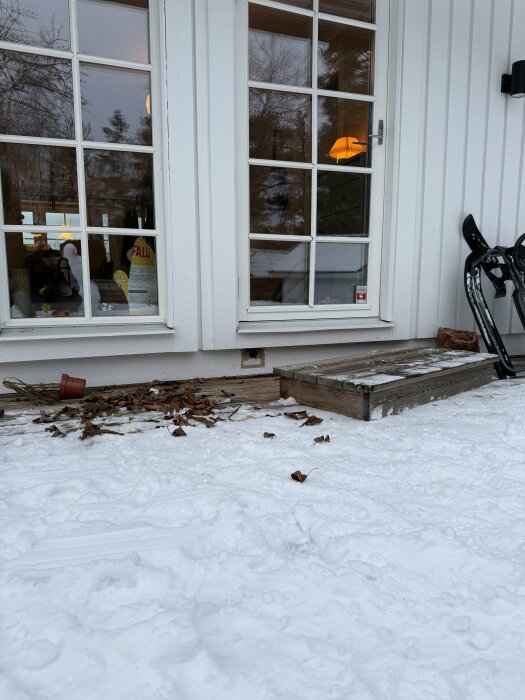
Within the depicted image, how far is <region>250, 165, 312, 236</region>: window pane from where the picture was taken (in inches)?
119

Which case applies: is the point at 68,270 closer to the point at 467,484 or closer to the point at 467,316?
the point at 467,484

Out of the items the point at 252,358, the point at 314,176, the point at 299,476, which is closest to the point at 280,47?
the point at 314,176

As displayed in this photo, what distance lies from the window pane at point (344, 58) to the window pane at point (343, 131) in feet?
0.32

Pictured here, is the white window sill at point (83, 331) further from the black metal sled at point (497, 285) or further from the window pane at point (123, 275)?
the black metal sled at point (497, 285)

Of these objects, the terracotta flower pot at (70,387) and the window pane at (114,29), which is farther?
the window pane at (114,29)

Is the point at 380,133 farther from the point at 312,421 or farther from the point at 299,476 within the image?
the point at 299,476

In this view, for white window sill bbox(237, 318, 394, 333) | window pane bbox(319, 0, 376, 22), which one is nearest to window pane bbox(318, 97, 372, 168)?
window pane bbox(319, 0, 376, 22)

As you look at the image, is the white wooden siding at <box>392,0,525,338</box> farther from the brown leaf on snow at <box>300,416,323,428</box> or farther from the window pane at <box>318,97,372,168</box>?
the brown leaf on snow at <box>300,416,323,428</box>

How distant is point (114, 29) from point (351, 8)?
155 cm

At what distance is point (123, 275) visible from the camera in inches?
110

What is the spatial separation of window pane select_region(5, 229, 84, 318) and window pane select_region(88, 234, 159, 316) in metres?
0.10

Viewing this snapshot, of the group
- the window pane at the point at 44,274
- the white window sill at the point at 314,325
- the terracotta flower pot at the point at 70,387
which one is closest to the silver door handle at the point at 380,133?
the white window sill at the point at 314,325

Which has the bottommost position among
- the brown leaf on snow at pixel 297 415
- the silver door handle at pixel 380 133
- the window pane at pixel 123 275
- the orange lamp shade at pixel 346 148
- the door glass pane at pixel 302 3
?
the brown leaf on snow at pixel 297 415

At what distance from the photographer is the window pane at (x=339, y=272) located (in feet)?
10.6
